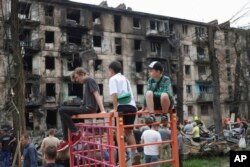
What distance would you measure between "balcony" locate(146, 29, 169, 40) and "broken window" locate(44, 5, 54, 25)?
1202cm

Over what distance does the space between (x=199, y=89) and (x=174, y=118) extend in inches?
1911

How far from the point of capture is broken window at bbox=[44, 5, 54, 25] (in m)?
40.1

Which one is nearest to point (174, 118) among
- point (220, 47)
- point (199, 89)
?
point (199, 89)

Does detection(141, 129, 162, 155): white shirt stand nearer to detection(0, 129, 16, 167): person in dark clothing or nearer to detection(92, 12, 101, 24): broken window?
detection(0, 129, 16, 167): person in dark clothing

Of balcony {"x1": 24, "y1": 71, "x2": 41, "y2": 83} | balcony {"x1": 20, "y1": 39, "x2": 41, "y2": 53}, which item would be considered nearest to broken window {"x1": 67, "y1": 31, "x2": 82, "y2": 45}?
balcony {"x1": 20, "y1": 39, "x2": 41, "y2": 53}

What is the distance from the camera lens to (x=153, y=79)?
5648mm

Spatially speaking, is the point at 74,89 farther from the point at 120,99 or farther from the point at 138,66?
the point at 120,99

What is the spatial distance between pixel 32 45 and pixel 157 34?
15.9 m

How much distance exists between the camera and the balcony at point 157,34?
4669cm

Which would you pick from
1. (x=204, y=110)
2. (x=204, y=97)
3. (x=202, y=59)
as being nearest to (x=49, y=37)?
(x=202, y=59)

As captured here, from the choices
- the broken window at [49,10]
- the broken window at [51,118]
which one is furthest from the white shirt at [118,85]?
the broken window at [49,10]

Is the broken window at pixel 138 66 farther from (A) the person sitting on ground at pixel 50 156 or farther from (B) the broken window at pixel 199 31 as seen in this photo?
(A) the person sitting on ground at pixel 50 156

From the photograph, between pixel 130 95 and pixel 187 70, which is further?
pixel 187 70

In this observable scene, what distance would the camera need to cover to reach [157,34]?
155ft
